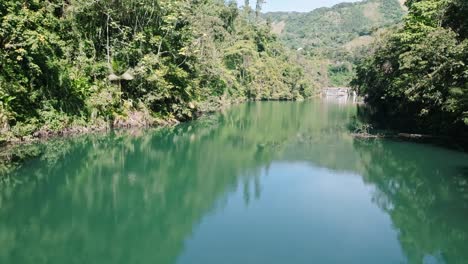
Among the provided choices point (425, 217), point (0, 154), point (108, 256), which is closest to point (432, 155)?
point (425, 217)

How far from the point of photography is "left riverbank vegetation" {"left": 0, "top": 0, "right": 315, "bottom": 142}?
60.2ft

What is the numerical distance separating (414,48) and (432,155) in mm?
7844

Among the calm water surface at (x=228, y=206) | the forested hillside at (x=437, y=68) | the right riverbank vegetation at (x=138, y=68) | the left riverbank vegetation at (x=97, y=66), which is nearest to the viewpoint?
the calm water surface at (x=228, y=206)

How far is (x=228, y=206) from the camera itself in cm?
1316

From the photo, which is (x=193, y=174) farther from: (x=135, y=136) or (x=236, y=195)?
(x=135, y=136)

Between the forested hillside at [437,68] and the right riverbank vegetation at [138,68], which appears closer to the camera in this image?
the right riverbank vegetation at [138,68]

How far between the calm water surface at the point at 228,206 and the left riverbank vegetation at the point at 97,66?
6.61 ft

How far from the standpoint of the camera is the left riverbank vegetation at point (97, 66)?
1836cm

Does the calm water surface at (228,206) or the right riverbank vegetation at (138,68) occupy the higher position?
the right riverbank vegetation at (138,68)

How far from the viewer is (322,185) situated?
53.9 feet

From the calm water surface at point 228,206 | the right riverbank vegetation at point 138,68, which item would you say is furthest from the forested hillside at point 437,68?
the calm water surface at point 228,206

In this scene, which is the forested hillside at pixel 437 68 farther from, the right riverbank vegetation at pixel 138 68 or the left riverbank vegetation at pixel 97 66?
the left riverbank vegetation at pixel 97 66

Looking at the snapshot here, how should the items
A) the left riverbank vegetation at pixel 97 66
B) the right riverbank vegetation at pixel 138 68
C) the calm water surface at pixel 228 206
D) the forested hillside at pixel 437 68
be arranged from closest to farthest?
the calm water surface at pixel 228 206, the left riverbank vegetation at pixel 97 66, the right riverbank vegetation at pixel 138 68, the forested hillside at pixel 437 68

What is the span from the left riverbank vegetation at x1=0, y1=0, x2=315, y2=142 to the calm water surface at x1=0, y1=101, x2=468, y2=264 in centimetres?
202
